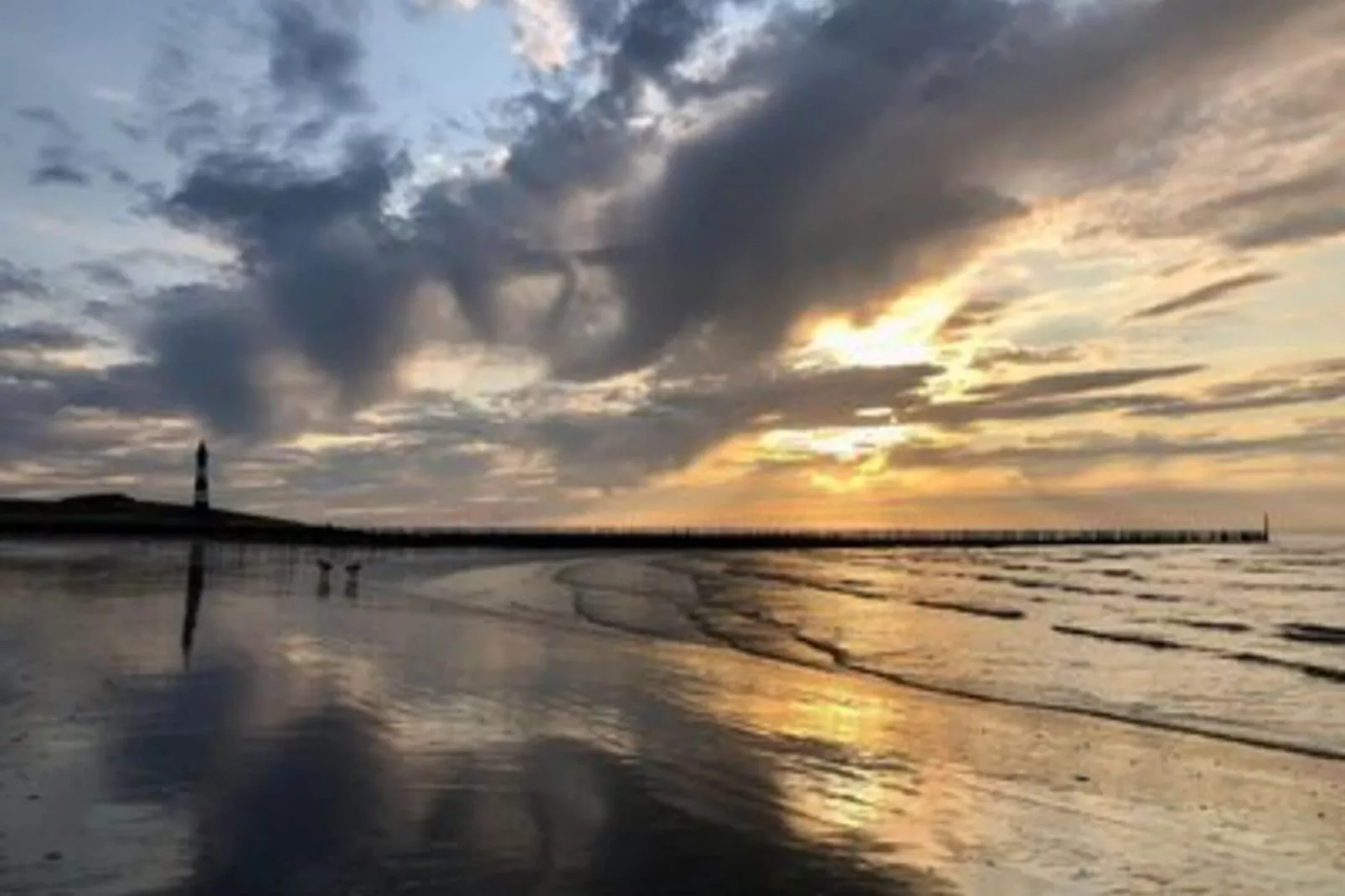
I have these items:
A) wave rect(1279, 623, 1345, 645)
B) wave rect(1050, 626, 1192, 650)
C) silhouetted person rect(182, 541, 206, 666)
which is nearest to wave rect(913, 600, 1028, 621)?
wave rect(1050, 626, 1192, 650)

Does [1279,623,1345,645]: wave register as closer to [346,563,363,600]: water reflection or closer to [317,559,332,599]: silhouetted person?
[346,563,363,600]: water reflection

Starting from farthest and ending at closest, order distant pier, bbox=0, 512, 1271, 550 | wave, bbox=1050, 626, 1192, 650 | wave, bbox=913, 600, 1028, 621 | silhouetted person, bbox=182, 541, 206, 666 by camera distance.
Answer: distant pier, bbox=0, 512, 1271, 550 → wave, bbox=913, 600, 1028, 621 → wave, bbox=1050, 626, 1192, 650 → silhouetted person, bbox=182, 541, 206, 666

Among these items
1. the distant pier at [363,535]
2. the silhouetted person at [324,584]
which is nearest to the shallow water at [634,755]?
the silhouetted person at [324,584]

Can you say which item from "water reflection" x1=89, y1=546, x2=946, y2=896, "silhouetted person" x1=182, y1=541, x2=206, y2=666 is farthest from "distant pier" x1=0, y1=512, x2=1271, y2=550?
"water reflection" x1=89, y1=546, x2=946, y2=896

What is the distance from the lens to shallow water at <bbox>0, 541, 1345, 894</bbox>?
10797 mm

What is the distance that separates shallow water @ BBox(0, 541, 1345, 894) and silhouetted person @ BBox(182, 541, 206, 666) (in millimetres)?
233

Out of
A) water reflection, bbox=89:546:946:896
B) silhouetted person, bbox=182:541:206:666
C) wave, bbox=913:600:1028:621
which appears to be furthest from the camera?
wave, bbox=913:600:1028:621

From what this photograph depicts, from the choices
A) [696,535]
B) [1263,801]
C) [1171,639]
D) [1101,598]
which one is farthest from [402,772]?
[696,535]

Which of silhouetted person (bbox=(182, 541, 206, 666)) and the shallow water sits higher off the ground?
silhouetted person (bbox=(182, 541, 206, 666))

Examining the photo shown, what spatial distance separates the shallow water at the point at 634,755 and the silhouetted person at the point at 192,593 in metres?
0.23

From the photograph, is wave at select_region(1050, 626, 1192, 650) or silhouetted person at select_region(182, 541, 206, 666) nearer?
silhouetted person at select_region(182, 541, 206, 666)

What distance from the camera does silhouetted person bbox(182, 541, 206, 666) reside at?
26305 mm

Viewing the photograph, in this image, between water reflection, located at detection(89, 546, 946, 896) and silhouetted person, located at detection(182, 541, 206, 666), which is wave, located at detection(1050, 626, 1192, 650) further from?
silhouetted person, located at detection(182, 541, 206, 666)

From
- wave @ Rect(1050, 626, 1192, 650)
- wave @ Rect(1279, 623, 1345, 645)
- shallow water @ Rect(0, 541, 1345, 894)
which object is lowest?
shallow water @ Rect(0, 541, 1345, 894)
